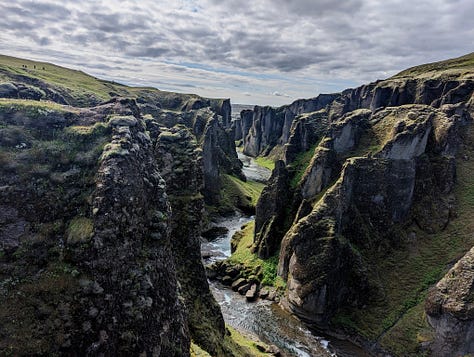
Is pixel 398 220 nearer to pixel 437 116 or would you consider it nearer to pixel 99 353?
pixel 437 116

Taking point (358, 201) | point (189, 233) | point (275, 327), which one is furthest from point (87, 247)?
point (358, 201)

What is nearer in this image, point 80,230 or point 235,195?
point 80,230

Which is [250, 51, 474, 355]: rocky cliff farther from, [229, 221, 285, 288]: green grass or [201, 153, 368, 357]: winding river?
[201, 153, 368, 357]: winding river

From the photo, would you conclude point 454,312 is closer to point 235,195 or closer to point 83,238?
point 83,238

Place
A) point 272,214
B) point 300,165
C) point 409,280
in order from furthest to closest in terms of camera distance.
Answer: point 300,165, point 272,214, point 409,280

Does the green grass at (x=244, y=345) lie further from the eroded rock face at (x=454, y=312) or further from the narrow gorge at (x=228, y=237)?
the eroded rock face at (x=454, y=312)

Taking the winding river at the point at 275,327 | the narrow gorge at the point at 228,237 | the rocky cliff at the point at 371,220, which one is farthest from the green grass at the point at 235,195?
the winding river at the point at 275,327
